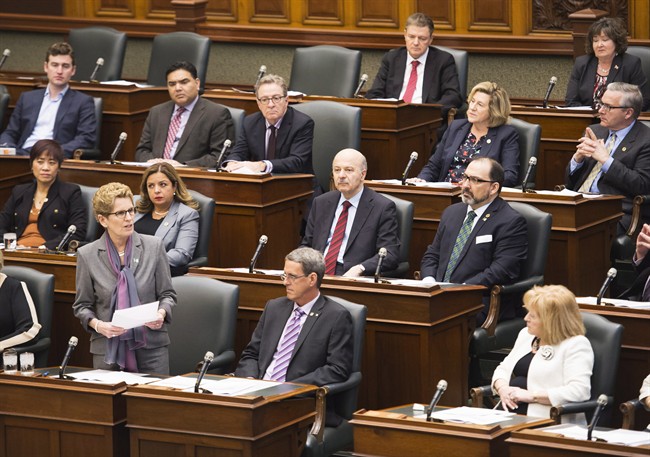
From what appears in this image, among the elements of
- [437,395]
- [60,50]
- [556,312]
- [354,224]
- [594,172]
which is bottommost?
[437,395]

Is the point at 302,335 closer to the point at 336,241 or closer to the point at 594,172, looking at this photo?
the point at 336,241

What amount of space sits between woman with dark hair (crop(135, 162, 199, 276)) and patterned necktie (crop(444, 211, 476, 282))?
1.15 metres

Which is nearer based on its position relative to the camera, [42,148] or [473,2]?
[42,148]

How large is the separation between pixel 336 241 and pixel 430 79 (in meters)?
2.04

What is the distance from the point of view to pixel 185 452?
4234mm

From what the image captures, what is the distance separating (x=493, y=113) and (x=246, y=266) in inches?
56.0

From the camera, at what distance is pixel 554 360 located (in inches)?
173

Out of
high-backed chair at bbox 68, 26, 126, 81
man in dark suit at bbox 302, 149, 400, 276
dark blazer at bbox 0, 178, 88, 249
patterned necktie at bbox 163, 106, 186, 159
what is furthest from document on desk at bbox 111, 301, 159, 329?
high-backed chair at bbox 68, 26, 126, 81

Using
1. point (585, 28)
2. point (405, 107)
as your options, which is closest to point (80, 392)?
point (405, 107)

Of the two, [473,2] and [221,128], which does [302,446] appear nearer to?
[221,128]

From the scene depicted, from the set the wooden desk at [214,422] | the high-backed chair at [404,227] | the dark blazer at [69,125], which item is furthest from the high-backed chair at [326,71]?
the wooden desk at [214,422]

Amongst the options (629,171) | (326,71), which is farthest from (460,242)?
(326,71)

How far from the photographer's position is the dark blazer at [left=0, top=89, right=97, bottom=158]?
7.36m

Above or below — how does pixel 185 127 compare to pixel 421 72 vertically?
below
